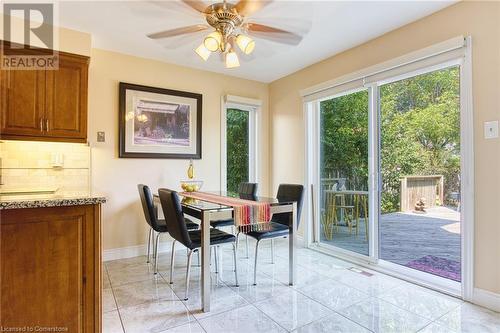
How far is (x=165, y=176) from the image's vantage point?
12.3 feet

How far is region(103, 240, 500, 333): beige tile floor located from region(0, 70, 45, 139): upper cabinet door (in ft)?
5.28

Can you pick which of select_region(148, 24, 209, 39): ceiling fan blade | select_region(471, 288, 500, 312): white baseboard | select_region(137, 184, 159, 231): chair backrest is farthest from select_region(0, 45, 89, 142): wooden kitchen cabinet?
select_region(471, 288, 500, 312): white baseboard

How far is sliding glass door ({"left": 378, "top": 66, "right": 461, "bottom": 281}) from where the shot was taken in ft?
8.34

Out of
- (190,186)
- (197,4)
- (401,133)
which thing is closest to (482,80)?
(401,133)

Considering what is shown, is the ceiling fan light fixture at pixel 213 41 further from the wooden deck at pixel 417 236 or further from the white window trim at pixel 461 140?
the wooden deck at pixel 417 236

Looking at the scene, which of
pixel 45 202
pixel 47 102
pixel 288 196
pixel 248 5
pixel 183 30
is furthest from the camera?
pixel 288 196

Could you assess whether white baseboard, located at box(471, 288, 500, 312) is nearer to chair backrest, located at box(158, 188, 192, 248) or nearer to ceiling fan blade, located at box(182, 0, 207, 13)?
chair backrest, located at box(158, 188, 192, 248)

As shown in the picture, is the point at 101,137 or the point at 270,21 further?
the point at 101,137

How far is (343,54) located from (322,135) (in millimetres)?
1067

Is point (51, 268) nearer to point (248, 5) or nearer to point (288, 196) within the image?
point (248, 5)

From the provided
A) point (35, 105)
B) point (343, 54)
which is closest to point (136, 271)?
point (35, 105)

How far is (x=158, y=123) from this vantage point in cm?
367

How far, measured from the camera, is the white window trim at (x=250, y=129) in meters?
4.19

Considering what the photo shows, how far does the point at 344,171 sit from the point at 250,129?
5.84 feet
